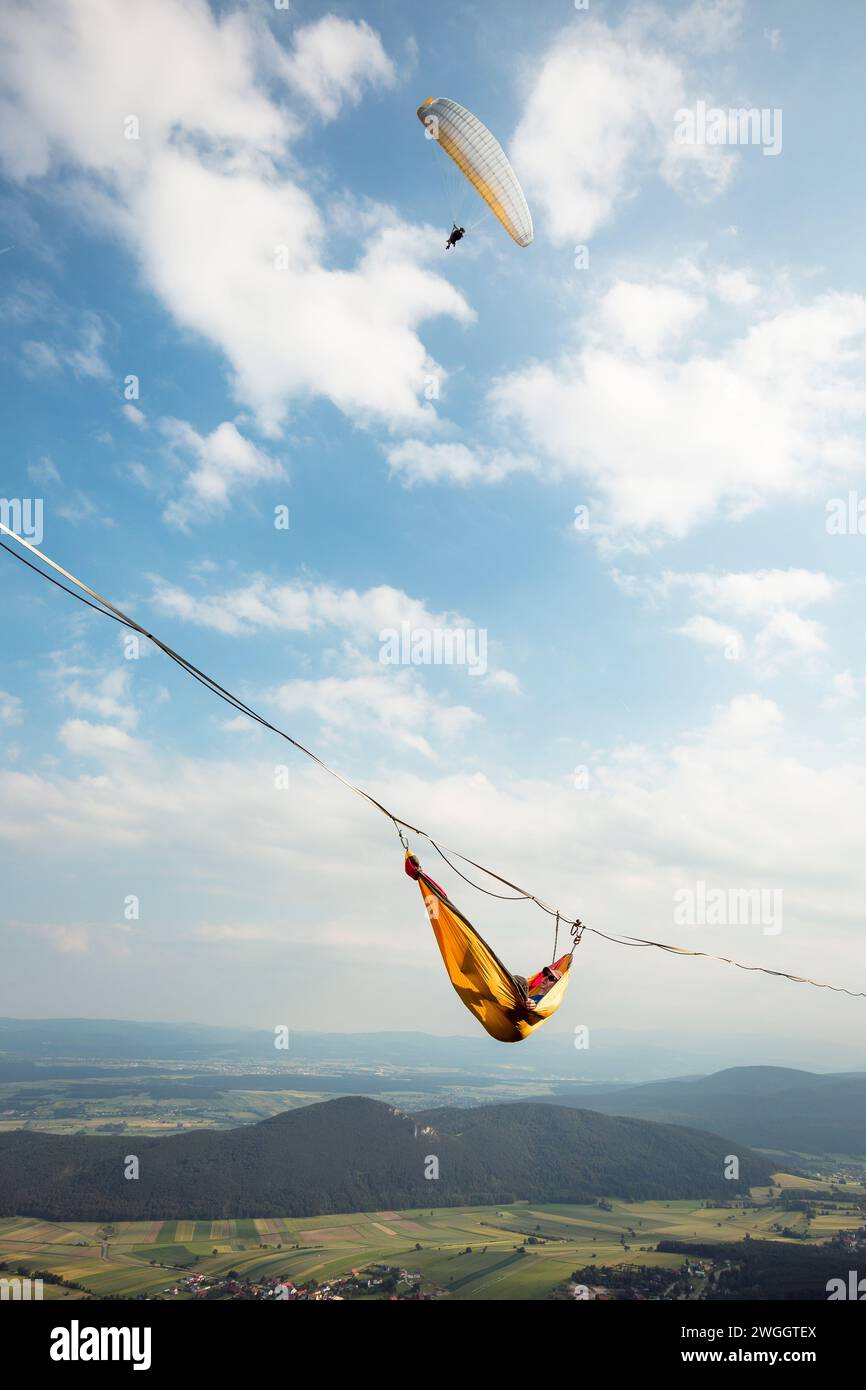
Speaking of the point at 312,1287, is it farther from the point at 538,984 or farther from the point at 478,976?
the point at 478,976

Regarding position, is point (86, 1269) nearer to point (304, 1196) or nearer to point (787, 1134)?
point (304, 1196)

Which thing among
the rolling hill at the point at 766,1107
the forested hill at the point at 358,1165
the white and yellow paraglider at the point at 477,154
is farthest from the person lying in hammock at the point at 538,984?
the rolling hill at the point at 766,1107

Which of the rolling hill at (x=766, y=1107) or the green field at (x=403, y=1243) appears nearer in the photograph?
the green field at (x=403, y=1243)

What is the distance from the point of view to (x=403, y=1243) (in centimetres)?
6806

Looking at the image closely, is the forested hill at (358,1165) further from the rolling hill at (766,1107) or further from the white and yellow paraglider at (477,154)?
the white and yellow paraglider at (477,154)

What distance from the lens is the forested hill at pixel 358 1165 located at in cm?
8050

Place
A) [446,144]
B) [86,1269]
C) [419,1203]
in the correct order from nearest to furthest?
[446,144] < [86,1269] < [419,1203]

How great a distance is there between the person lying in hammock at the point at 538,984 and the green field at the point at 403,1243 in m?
56.2

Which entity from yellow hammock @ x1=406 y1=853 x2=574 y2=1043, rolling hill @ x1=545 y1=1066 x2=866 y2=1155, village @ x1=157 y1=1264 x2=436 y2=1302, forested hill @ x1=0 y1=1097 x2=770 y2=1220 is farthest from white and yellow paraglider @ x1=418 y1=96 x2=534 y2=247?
rolling hill @ x1=545 y1=1066 x2=866 y2=1155

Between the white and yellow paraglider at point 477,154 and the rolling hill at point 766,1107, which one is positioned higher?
the white and yellow paraglider at point 477,154

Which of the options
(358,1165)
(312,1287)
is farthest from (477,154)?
(358,1165)
